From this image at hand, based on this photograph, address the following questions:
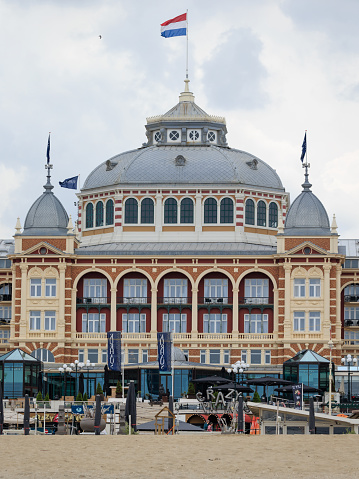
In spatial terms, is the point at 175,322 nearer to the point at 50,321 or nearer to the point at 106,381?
the point at 50,321

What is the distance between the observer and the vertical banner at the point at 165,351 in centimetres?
12012

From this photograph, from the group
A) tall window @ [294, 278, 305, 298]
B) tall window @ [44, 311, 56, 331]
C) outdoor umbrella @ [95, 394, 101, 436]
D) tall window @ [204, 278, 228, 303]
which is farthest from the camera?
tall window @ [204, 278, 228, 303]

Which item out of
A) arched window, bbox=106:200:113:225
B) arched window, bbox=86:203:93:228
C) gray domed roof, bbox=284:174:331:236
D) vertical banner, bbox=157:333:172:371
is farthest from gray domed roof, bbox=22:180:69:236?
vertical banner, bbox=157:333:172:371

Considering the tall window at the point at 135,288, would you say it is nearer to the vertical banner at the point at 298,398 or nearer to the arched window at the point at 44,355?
the arched window at the point at 44,355

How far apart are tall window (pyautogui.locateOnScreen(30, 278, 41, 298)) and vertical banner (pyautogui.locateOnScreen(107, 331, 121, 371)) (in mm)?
13741

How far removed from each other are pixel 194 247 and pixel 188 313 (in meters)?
6.63

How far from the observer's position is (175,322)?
138m

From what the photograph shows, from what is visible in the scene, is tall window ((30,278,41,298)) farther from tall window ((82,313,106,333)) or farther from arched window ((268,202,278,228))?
arched window ((268,202,278,228))

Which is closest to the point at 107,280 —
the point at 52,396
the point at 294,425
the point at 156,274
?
the point at 156,274

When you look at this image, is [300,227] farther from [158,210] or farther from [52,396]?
[52,396]

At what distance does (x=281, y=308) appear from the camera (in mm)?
135250

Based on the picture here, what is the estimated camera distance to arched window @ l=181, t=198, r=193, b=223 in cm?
14312

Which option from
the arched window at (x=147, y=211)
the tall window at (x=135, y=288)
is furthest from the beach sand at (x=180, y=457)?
the arched window at (x=147, y=211)

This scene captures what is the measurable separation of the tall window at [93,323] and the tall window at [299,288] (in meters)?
18.9
